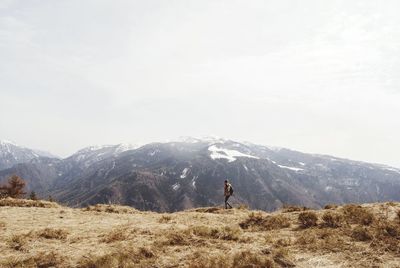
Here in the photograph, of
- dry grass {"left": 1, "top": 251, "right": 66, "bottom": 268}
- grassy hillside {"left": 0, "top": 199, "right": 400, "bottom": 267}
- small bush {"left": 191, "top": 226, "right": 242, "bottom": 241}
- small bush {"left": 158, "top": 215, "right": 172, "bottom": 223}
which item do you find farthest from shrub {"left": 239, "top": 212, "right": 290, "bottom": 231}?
dry grass {"left": 1, "top": 251, "right": 66, "bottom": 268}

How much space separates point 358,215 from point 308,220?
2.37m

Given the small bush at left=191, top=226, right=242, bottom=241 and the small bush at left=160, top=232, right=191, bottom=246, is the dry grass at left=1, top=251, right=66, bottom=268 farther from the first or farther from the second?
the small bush at left=191, top=226, right=242, bottom=241

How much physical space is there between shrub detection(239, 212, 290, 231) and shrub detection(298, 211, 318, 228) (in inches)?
27.6

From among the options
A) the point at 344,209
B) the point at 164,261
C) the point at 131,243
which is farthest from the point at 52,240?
the point at 344,209

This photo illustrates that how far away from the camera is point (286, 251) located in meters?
14.6

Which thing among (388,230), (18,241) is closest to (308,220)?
(388,230)

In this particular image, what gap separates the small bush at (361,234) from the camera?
633 inches

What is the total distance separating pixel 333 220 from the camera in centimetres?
1936

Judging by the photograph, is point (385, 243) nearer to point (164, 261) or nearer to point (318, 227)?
point (318, 227)

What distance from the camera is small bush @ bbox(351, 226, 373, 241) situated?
16.1 meters

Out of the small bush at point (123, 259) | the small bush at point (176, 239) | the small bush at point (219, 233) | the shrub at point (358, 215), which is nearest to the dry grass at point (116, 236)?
the small bush at point (176, 239)

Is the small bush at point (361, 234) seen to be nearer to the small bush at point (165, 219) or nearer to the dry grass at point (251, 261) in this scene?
the dry grass at point (251, 261)

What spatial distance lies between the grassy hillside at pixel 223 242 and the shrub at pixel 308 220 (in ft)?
0.16

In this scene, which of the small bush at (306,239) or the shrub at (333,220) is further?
the shrub at (333,220)
